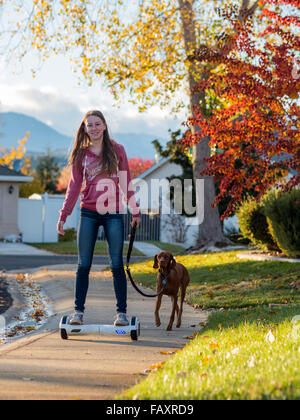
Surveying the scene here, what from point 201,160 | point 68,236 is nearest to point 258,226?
point 201,160

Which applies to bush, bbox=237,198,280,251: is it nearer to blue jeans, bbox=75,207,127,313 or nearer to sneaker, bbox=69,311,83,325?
blue jeans, bbox=75,207,127,313

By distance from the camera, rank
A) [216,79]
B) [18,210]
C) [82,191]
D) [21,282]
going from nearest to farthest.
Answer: [82,191], [216,79], [21,282], [18,210]

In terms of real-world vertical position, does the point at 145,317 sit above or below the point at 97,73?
below

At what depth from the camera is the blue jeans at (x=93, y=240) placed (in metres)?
5.80

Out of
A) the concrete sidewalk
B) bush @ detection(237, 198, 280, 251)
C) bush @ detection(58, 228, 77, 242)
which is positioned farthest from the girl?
bush @ detection(58, 228, 77, 242)

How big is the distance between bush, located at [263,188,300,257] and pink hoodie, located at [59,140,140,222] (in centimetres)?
683

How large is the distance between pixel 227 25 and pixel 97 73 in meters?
4.39

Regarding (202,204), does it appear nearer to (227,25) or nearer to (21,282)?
(227,25)

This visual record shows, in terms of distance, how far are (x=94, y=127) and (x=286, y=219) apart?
7.43 m

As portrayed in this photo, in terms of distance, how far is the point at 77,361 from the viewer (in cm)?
498

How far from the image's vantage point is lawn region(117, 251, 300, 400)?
11.1 ft

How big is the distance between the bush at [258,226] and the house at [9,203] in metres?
14.8
